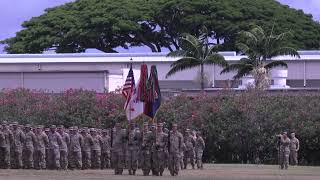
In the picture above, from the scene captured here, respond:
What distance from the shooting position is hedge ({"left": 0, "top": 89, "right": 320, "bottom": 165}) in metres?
41.0

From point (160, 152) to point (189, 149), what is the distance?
6100 mm

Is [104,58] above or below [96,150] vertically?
above

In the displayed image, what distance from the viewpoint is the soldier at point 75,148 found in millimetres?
30859

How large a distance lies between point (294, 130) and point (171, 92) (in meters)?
8.28

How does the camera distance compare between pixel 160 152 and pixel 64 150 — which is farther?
pixel 64 150

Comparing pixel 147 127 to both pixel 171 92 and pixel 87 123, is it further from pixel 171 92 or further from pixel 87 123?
pixel 171 92

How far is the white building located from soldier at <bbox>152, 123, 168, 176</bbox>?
21.8 meters

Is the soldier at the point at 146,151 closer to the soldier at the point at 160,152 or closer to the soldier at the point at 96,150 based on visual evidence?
the soldier at the point at 160,152

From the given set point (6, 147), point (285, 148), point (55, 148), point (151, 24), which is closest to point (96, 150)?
point (55, 148)

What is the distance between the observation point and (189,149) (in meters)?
32.9

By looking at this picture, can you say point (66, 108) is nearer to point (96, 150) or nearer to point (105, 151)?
point (105, 151)

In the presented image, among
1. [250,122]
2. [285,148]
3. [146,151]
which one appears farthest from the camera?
[250,122]

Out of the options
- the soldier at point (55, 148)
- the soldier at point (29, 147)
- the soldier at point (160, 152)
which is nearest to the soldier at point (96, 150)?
the soldier at point (55, 148)

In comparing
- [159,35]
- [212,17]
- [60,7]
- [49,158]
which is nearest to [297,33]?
[212,17]
